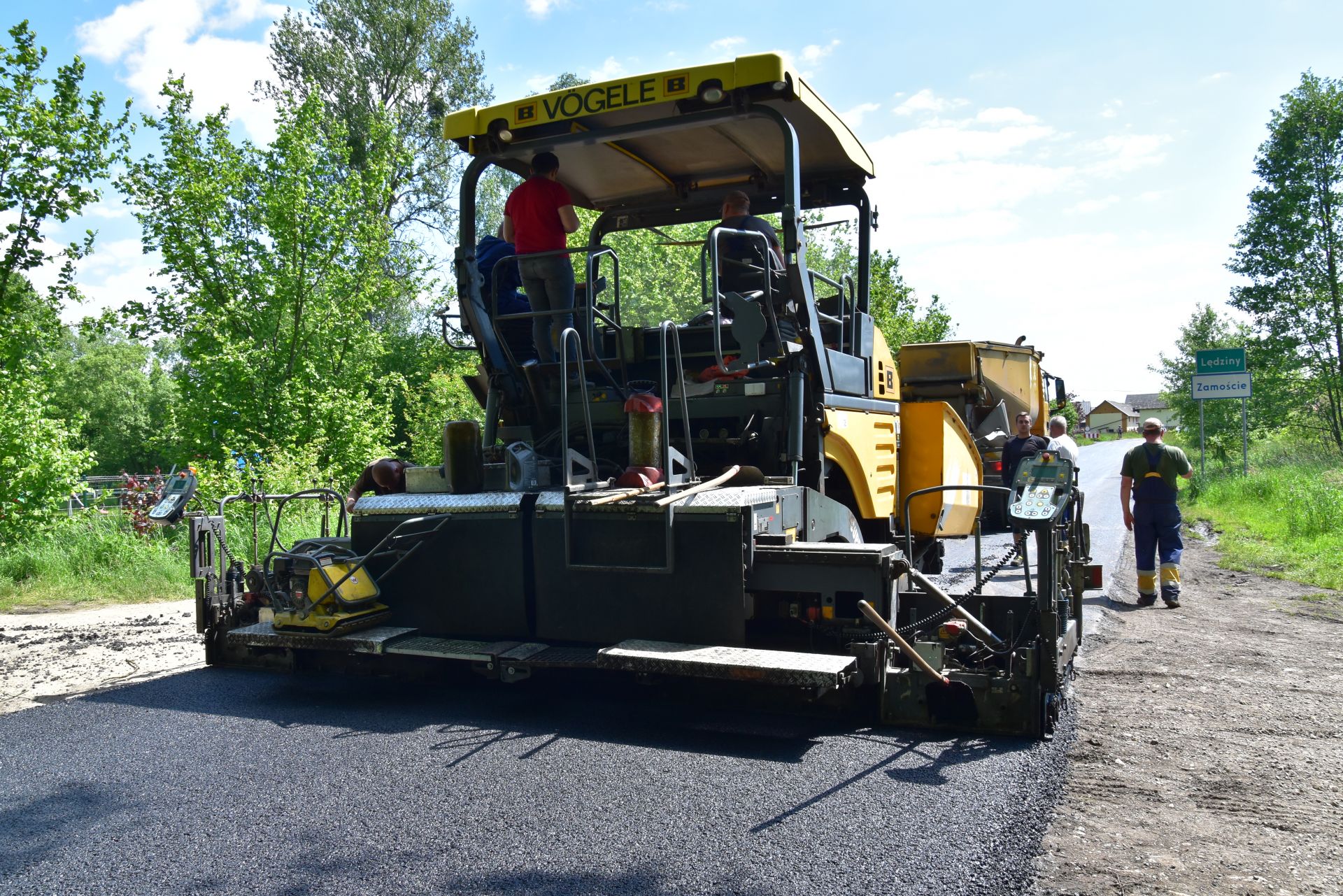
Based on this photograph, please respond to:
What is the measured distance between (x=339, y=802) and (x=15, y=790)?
4.72 ft

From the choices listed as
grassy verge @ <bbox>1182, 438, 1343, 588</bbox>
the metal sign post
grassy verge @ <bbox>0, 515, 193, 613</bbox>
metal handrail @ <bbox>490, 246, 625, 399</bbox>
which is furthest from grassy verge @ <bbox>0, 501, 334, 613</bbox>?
the metal sign post

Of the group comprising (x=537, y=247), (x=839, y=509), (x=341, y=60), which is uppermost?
(x=341, y=60)

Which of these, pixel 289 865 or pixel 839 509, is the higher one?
pixel 839 509

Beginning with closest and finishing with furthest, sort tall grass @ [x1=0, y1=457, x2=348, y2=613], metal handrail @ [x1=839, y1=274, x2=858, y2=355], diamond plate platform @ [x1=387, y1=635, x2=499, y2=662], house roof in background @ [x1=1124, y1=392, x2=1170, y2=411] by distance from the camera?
1. diamond plate platform @ [x1=387, y1=635, x2=499, y2=662]
2. metal handrail @ [x1=839, y1=274, x2=858, y2=355]
3. tall grass @ [x1=0, y1=457, x2=348, y2=613]
4. house roof in background @ [x1=1124, y1=392, x2=1170, y2=411]

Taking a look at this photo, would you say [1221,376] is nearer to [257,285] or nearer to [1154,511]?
[1154,511]

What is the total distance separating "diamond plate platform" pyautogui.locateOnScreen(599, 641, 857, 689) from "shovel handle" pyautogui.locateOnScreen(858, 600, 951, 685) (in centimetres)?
20

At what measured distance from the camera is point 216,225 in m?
16.3

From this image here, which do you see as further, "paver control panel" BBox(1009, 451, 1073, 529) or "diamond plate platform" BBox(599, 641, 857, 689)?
"paver control panel" BBox(1009, 451, 1073, 529)

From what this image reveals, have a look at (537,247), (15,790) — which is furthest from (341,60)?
Result: (15,790)

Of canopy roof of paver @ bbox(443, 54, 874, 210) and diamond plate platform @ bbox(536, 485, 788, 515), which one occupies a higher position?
canopy roof of paver @ bbox(443, 54, 874, 210)

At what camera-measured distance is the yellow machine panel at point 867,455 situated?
5.58 meters

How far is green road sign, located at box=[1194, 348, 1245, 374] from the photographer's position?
17.5 m

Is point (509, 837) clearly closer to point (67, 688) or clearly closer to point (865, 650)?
point (865, 650)

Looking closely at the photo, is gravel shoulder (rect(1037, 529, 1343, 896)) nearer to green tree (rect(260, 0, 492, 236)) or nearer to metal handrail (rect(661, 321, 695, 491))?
metal handrail (rect(661, 321, 695, 491))
